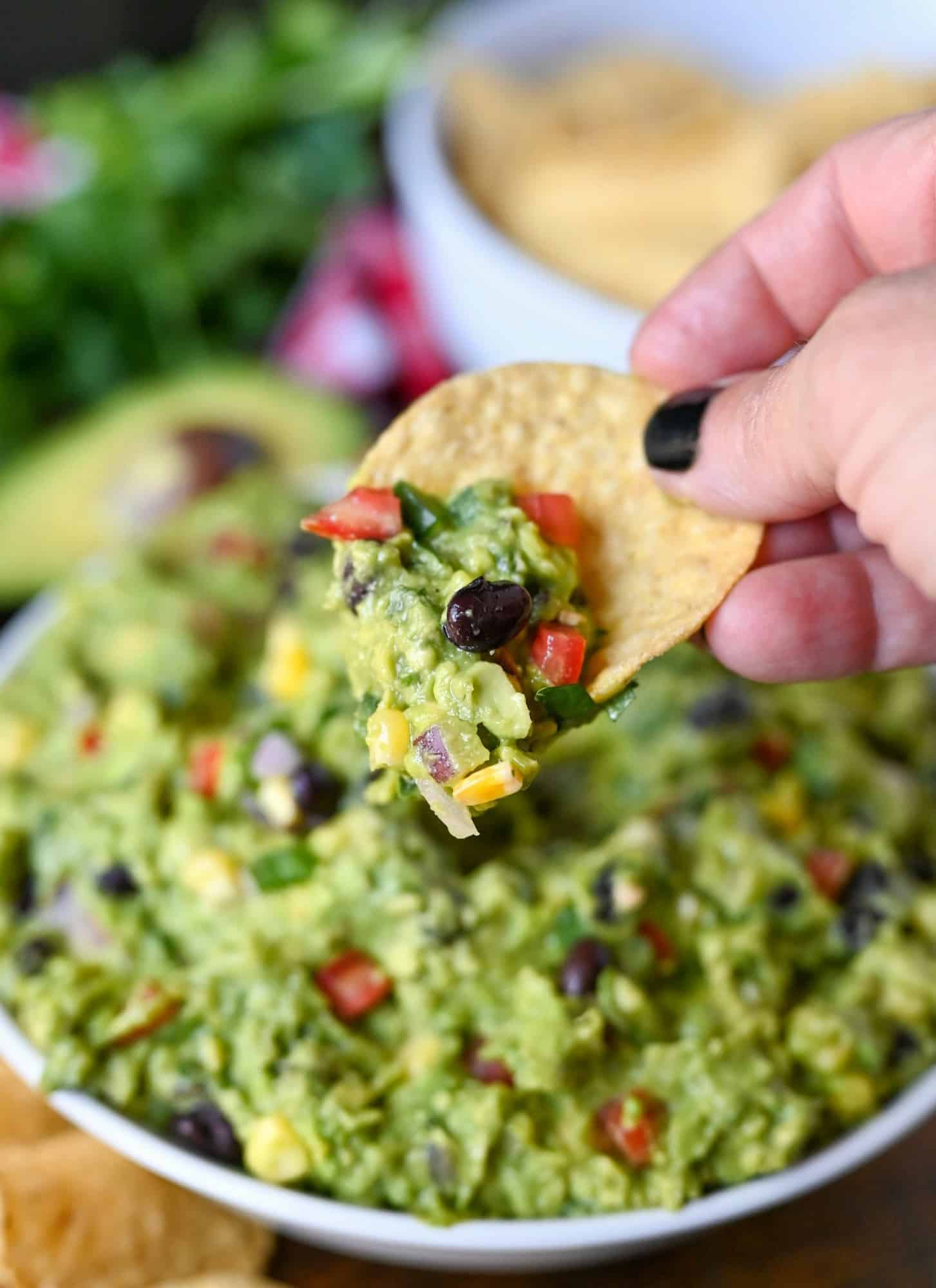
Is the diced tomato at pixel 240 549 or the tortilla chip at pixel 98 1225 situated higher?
the diced tomato at pixel 240 549

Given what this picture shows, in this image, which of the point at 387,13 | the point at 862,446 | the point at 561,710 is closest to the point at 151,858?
the point at 561,710

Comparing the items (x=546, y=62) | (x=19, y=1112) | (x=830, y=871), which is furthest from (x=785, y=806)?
(x=546, y=62)

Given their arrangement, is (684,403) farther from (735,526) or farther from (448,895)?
(448,895)

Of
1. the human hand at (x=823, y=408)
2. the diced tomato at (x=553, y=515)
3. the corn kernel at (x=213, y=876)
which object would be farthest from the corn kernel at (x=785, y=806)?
the corn kernel at (x=213, y=876)

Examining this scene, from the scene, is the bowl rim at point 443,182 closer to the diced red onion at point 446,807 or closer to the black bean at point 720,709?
the black bean at point 720,709

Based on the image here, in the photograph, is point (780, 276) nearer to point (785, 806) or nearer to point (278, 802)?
point (785, 806)
